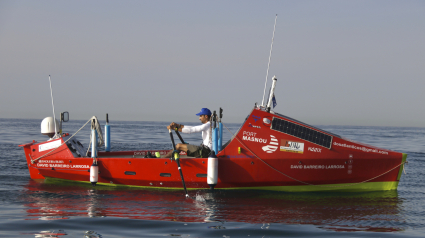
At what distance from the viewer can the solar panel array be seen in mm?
7926

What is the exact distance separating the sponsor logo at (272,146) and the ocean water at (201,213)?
1.04 m

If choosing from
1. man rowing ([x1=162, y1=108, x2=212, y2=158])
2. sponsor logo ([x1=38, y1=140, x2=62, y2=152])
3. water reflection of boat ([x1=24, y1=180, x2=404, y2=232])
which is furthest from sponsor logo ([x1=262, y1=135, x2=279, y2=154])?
sponsor logo ([x1=38, y1=140, x2=62, y2=152])

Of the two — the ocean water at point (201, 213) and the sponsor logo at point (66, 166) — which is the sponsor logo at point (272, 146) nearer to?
the ocean water at point (201, 213)

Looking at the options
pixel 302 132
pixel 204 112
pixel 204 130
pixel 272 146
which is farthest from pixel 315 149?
pixel 204 112

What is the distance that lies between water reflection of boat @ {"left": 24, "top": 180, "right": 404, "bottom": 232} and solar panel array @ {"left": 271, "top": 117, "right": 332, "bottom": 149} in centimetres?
127

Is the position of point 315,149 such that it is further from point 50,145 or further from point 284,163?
point 50,145

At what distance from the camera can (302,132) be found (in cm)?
794

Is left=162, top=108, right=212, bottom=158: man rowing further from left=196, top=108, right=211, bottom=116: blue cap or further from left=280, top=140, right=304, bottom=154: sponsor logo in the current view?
left=280, top=140, right=304, bottom=154: sponsor logo

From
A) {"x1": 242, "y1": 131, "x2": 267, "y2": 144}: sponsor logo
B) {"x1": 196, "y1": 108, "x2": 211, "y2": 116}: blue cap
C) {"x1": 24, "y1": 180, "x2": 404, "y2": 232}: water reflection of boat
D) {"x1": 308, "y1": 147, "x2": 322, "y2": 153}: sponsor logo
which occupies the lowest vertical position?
{"x1": 24, "y1": 180, "x2": 404, "y2": 232}: water reflection of boat

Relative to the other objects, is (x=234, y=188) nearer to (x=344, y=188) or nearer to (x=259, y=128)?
(x=259, y=128)

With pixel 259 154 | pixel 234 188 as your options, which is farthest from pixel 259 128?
pixel 234 188

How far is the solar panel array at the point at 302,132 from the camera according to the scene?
7926 millimetres

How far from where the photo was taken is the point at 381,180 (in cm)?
828

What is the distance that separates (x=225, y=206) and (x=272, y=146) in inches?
70.7
